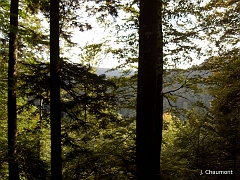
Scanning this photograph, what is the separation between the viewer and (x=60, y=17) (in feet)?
22.3

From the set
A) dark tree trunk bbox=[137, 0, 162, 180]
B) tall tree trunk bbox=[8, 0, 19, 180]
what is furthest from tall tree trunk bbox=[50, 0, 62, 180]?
dark tree trunk bbox=[137, 0, 162, 180]

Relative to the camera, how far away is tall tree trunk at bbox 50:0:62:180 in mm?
6418

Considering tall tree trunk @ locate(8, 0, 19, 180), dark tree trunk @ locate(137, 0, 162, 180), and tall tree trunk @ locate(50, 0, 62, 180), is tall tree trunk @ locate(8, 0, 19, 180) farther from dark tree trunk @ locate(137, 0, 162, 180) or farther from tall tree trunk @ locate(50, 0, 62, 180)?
dark tree trunk @ locate(137, 0, 162, 180)

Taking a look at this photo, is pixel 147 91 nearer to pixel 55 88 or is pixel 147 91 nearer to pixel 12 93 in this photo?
pixel 55 88

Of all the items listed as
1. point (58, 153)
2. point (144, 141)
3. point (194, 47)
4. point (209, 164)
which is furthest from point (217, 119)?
point (144, 141)

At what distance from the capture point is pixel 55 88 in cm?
649

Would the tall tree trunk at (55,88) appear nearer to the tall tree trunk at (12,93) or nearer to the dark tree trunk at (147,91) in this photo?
the tall tree trunk at (12,93)

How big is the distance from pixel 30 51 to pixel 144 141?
24.6 ft

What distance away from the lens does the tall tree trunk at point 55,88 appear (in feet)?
21.1

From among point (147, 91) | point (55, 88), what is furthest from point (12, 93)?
point (147, 91)

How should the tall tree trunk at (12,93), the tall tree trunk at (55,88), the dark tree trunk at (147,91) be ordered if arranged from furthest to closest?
the tall tree trunk at (12,93), the tall tree trunk at (55,88), the dark tree trunk at (147,91)

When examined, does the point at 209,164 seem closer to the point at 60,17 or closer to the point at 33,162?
the point at 33,162

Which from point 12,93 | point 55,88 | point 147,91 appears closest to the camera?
point 147,91

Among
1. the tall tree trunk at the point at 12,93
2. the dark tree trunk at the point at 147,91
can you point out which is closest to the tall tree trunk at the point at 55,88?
the tall tree trunk at the point at 12,93
